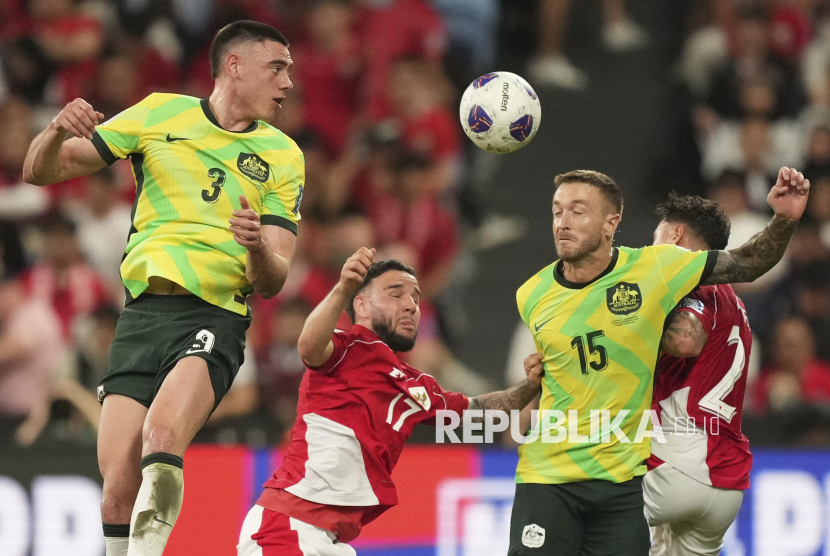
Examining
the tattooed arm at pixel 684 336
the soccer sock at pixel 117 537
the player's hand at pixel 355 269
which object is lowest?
the soccer sock at pixel 117 537

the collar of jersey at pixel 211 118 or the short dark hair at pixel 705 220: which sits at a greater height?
the collar of jersey at pixel 211 118

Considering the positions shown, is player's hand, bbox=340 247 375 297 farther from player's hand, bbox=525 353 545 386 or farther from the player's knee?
player's hand, bbox=525 353 545 386

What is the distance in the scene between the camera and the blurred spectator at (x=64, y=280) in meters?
9.61

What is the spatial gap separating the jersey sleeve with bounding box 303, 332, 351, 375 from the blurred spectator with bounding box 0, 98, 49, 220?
5.72m

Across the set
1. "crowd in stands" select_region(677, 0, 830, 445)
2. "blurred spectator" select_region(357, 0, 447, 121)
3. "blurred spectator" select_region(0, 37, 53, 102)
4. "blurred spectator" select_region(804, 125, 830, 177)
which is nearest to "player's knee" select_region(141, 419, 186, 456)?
"crowd in stands" select_region(677, 0, 830, 445)

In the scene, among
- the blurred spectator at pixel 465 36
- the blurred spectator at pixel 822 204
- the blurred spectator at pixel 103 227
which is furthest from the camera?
the blurred spectator at pixel 465 36

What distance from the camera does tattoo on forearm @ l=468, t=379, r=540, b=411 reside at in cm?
583

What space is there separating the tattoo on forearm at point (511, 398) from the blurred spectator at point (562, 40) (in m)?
8.01

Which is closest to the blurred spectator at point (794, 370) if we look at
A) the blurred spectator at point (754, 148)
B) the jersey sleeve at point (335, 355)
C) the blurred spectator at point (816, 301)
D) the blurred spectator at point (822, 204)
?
the blurred spectator at point (816, 301)

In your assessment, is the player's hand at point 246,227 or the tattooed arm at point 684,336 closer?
the player's hand at point 246,227

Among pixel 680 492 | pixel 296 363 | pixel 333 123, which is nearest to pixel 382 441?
pixel 680 492

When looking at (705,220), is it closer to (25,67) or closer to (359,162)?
(359,162)

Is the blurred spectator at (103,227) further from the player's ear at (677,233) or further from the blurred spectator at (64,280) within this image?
the player's ear at (677,233)

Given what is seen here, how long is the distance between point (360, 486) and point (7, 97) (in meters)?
7.03
